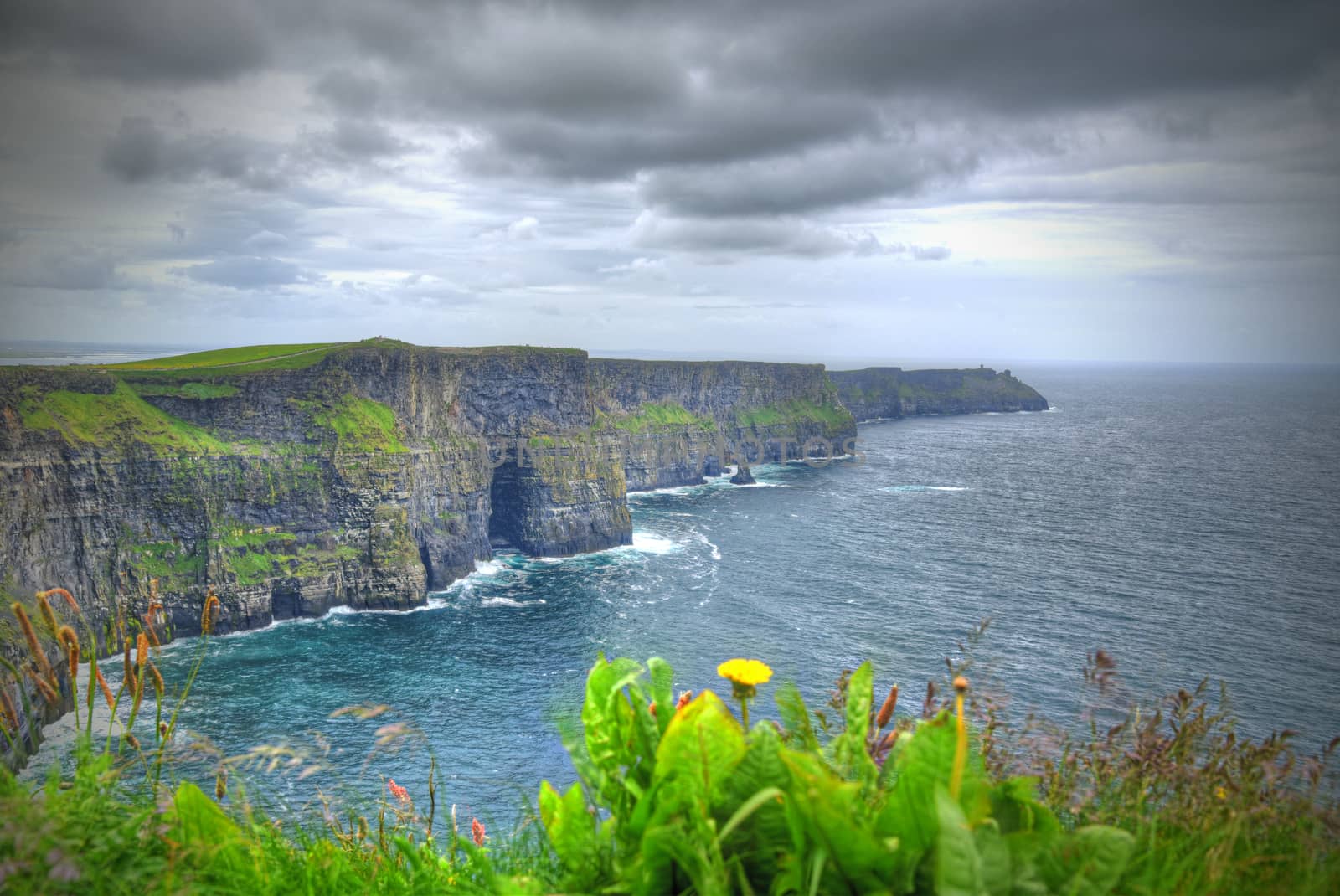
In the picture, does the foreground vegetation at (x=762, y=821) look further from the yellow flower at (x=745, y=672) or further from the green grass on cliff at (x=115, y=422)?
the green grass on cliff at (x=115, y=422)

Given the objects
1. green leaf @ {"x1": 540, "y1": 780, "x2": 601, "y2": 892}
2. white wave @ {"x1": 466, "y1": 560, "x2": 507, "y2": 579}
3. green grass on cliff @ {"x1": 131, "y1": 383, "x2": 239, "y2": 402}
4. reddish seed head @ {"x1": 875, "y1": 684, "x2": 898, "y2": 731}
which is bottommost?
white wave @ {"x1": 466, "y1": 560, "x2": 507, "y2": 579}

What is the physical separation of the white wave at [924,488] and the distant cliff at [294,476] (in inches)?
1663

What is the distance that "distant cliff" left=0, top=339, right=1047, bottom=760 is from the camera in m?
53.7

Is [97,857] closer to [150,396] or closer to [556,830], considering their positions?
[556,830]

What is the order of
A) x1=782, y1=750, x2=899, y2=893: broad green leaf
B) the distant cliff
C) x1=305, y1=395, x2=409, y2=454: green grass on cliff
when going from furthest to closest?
Result: x1=305, y1=395, x2=409, y2=454: green grass on cliff
the distant cliff
x1=782, y1=750, x2=899, y2=893: broad green leaf

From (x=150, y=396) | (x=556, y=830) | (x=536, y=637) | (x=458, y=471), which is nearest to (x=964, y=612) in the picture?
(x=536, y=637)

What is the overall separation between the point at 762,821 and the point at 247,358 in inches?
3440

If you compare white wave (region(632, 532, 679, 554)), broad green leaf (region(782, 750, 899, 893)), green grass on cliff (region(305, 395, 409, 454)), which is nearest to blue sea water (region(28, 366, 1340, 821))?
white wave (region(632, 532, 679, 554))

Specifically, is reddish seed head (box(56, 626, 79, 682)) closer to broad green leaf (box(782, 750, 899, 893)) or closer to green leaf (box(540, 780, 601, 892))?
green leaf (box(540, 780, 601, 892))

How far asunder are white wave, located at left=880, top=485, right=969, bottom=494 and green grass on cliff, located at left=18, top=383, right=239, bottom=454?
83.8 m

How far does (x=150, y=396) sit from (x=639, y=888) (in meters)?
72.5

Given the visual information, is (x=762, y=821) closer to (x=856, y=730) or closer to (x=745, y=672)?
(x=745, y=672)

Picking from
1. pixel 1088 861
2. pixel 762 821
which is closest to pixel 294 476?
pixel 762 821

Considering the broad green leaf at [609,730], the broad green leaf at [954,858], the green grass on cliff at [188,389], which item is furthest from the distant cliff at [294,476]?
the broad green leaf at [954,858]
